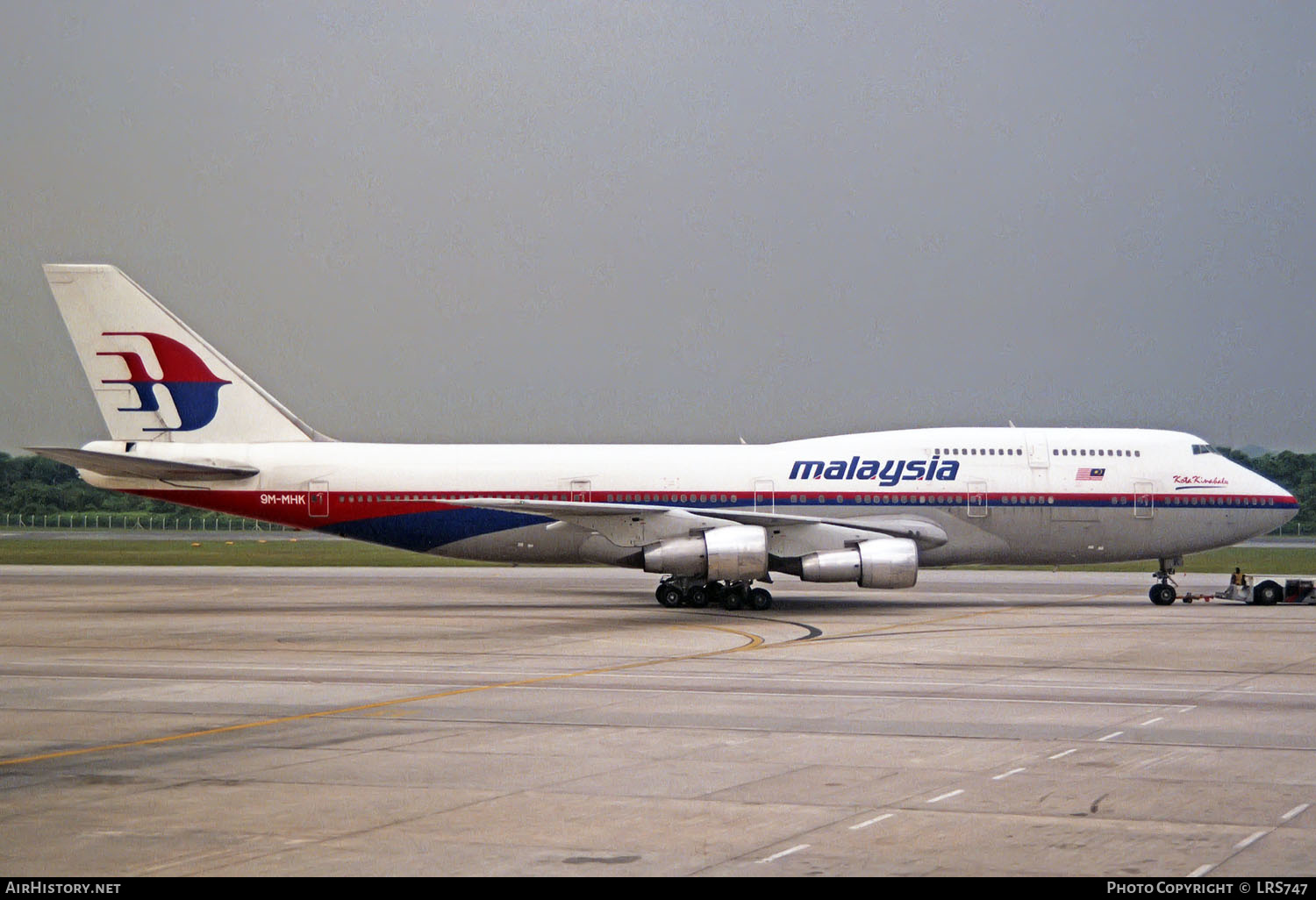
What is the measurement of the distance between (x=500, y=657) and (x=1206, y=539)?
22624 millimetres

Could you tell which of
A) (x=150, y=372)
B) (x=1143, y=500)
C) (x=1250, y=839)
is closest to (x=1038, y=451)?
(x=1143, y=500)

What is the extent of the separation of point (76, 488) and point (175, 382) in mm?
95127

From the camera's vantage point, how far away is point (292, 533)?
106250 mm

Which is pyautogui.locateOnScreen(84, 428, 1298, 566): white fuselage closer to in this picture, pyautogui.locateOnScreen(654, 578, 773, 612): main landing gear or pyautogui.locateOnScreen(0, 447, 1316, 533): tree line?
pyautogui.locateOnScreen(654, 578, 773, 612): main landing gear

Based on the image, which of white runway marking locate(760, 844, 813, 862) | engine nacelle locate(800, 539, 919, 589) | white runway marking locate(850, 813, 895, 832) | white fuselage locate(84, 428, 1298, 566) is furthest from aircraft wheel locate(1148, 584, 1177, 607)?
white runway marking locate(760, 844, 813, 862)

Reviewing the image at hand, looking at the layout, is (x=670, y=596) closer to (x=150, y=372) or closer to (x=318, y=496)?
(x=318, y=496)

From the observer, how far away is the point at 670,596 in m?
37.7

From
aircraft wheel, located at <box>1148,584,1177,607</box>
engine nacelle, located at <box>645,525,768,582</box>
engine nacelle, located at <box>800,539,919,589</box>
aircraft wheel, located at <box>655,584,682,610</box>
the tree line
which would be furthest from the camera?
the tree line

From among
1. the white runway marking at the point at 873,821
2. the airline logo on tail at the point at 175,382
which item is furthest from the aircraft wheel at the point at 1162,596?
the white runway marking at the point at 873,821

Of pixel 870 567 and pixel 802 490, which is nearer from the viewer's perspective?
pixel 870 567

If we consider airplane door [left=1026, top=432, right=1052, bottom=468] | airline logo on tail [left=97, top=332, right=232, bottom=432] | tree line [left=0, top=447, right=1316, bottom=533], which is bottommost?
tree line [left=0, top=447, right=1316, bottom=533]

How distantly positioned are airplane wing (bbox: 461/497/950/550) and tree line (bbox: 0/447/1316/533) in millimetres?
72755

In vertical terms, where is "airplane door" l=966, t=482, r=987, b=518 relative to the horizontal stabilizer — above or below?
below

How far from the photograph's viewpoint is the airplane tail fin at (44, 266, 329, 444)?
38.2 metres
